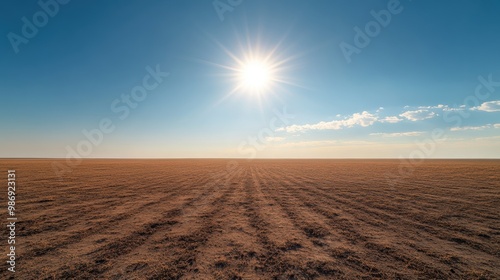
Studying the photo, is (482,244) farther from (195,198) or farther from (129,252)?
(195,198)

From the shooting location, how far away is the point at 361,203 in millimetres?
13344

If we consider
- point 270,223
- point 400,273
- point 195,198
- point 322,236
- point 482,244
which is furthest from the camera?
point 195,198

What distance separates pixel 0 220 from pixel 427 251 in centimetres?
1670

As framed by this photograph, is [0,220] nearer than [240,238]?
No

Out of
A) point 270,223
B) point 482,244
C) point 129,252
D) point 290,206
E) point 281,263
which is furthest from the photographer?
point 290,206

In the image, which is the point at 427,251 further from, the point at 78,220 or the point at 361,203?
the point at 78,220

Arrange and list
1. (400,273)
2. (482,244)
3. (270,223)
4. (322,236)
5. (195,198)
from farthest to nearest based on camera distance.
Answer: (195,198)
(270,223)
(322,236)
(482,244)
(400,273)

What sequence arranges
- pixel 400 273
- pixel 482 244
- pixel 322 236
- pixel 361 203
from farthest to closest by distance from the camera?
1. pixel 361 203
2. pixel 322 236
3. pixel 482 244
4. pixel 400 273

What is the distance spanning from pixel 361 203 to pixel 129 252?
498 inches

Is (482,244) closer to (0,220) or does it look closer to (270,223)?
(270,223)

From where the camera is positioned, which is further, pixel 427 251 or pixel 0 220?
pixel 0 220

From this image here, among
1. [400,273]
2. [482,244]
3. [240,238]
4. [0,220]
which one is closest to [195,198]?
[240,238]

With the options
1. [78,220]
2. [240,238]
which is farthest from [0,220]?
[240,238]

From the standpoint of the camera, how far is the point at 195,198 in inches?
569
